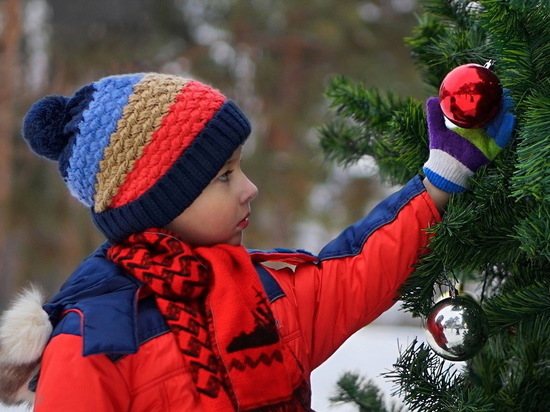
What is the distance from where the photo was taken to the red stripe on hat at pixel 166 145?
1.28m

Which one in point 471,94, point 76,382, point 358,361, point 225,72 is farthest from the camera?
point 225,72

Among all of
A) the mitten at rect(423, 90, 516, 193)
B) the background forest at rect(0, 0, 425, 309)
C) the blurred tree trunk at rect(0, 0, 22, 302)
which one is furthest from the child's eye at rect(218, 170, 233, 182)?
the blurred tree trunk at rect(0, 0, 22, 302)

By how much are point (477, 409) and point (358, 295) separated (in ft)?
1.00

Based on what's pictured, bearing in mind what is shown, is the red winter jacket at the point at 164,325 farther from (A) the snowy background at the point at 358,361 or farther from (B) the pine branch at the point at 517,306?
(A) the snowy background at the point at 358,361

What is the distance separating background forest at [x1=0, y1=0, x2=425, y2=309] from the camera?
22.4ft

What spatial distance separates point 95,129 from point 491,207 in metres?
0.68

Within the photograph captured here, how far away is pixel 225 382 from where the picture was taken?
3.85ft

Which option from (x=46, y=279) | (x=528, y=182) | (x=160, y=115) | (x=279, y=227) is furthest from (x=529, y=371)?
(x=46, y=279)

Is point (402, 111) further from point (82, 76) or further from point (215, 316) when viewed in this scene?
point (82, 76)

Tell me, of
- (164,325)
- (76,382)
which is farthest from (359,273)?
(76,382)

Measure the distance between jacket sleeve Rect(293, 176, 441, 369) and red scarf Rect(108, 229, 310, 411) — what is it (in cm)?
9

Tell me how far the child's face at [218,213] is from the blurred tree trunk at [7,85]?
211 inches

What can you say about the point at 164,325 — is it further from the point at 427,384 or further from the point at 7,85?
the point at 7,85

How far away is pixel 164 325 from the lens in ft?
3.94
